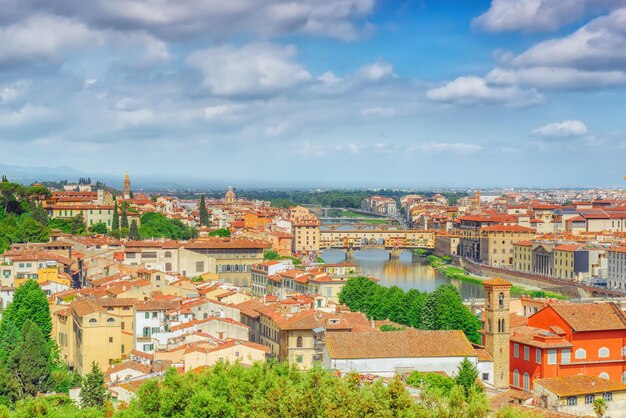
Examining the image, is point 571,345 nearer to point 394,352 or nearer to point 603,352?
point 603,352

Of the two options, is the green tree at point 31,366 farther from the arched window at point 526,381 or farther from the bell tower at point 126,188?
the bell tower at point 126,188

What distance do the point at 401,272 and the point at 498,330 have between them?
33.6m

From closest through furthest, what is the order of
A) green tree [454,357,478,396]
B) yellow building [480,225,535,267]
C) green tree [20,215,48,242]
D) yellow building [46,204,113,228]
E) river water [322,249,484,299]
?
green tree [454,357,478,396] < green tree [20,215,48,242] < river water [322,249,484,299] < yellow building [46,204,113,228] < yellow building [480,225,535,267]

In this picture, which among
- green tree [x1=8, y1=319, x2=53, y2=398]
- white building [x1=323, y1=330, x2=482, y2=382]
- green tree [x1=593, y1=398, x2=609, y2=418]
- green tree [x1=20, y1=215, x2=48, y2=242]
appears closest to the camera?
green tree [x1=593, y1=398, x2=609, y2=418]

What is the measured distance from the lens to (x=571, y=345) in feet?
60.0

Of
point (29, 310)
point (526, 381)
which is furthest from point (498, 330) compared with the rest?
point (29, 310)

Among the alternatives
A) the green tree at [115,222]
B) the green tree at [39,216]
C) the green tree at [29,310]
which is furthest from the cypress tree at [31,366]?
the green tree at [115,222]

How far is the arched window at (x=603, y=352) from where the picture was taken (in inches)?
739

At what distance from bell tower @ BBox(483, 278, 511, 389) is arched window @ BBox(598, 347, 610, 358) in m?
1.80

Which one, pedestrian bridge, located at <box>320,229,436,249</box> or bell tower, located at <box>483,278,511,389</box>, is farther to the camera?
pedestrian bridge, located at <box>320,229,436,249</box>

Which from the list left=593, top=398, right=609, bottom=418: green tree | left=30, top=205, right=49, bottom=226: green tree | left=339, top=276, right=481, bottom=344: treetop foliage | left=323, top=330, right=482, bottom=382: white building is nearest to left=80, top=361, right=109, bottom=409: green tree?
left=323, top=330, right=482, bottom=382: white building

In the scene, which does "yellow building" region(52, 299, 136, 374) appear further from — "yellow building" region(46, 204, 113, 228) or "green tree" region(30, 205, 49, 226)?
"yellow building" region(46, 204, 113, 228)

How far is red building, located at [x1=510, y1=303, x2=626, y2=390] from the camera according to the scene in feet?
59.7

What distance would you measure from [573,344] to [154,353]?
817cm
